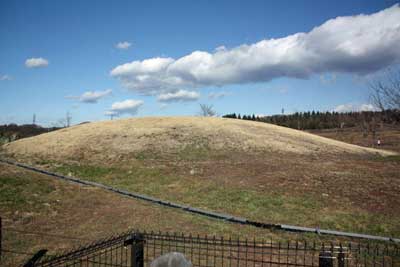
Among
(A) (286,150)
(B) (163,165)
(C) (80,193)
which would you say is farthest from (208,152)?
(C) (80,193)

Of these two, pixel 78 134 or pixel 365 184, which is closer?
pixel 365 184

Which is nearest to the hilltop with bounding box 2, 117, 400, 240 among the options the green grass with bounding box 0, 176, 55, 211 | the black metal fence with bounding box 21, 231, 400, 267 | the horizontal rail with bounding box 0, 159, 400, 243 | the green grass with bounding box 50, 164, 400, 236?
the green grass with bounding box 50, 164, 400, 236

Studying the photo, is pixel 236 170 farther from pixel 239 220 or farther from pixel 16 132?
pixel 16 132

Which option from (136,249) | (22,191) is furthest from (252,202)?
(22,191)

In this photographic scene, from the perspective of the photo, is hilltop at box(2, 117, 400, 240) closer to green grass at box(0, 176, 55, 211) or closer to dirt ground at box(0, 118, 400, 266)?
dirt ground at box(0, 118, 400, 266)

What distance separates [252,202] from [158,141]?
1598 centimetres

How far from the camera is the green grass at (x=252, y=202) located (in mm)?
11477

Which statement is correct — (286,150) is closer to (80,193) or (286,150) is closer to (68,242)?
(80,193)

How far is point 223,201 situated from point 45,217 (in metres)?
7.11

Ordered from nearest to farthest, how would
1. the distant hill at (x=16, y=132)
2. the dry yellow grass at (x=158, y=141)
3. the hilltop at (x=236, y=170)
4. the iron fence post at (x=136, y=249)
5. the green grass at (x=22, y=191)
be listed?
the iron fence post at (x=136, y=249) < the hilltop at (x=236, y=170) < the green grass at (x=22, y=191) < the dry yellow grass at (x=158, y=141) < the distant hill at (x=16, y=132)

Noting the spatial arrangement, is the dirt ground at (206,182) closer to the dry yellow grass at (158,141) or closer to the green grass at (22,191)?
the dry yellow grass at (158,141)

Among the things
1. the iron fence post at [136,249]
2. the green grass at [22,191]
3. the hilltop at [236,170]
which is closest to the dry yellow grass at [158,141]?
the hilltop at [236,170]

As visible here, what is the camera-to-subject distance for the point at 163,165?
21.4 meters

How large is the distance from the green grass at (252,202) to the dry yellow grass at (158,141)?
6.64m
